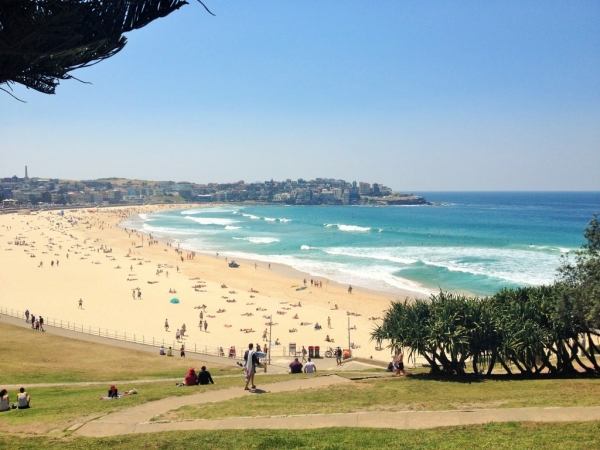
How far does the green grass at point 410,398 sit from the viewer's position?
27.8 ft

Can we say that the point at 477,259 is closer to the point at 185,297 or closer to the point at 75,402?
the point at 185,297

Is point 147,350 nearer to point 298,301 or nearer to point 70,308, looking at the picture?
point 70,308

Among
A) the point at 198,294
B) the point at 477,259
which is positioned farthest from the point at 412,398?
the point at 477,259

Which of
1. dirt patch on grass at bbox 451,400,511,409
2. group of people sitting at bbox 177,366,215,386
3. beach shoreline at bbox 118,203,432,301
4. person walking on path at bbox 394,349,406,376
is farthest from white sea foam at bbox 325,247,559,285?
group of people sitting at bbox 177,366,215,386

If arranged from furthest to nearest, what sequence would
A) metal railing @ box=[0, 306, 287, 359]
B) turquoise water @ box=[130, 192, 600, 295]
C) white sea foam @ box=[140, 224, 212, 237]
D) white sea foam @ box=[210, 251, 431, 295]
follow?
white sea foam @ box=[140, 224, 212, 237]
turquoise water @ box=[130, 192, 600, 295]
white sea foam @ box=[210, 251, 431, 295]
metal railing @ box=[0, 306, 287, 359]

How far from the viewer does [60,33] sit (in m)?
5.81

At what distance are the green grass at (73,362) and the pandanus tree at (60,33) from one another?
9493 mm

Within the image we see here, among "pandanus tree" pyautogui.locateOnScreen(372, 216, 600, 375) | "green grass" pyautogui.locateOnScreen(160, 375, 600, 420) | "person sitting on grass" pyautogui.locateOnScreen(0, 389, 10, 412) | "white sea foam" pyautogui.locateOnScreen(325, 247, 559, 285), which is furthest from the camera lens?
"white sea foam" pyautogui.locateOnScreen(325, 247, 559, 285)

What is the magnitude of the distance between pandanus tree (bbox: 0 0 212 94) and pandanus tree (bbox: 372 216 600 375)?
29.8ft

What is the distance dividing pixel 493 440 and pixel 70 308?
94.0 ft

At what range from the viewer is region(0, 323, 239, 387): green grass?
1384cm

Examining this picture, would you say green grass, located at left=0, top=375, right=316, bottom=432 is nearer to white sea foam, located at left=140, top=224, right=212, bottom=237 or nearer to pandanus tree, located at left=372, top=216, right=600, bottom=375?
pandanus tree, located at left=372, top=216, right=600, bottom=375

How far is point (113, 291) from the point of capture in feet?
118

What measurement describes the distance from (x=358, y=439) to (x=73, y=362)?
12054mm
